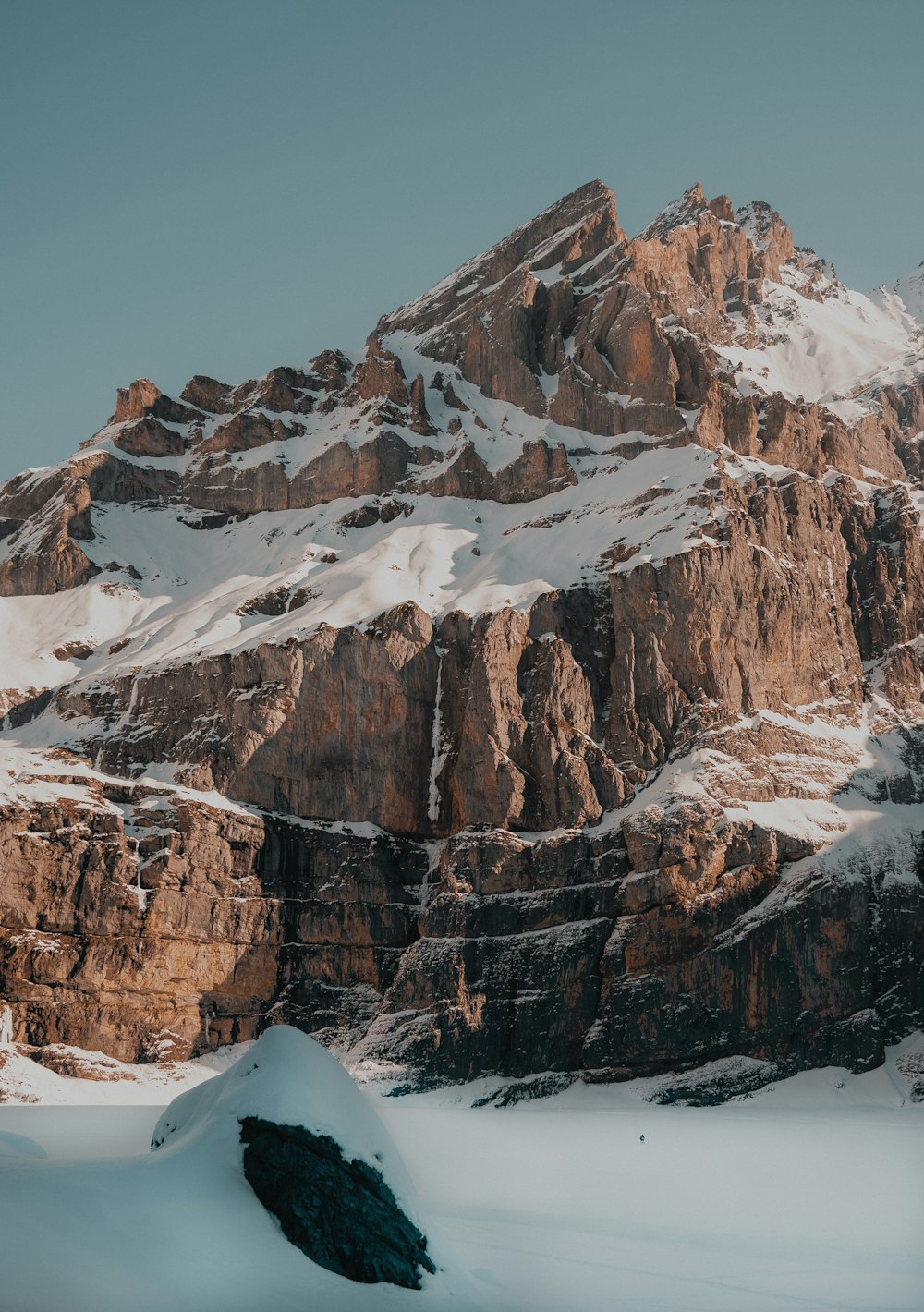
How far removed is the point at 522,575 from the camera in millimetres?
137750

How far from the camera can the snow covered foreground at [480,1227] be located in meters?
23.5

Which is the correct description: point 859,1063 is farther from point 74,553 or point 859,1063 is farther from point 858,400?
point 858,400

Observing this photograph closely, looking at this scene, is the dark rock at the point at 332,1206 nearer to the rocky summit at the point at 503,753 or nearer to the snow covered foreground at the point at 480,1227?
the snow covered foreground at the point at 480,1227

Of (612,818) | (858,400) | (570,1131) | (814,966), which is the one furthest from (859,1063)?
(858,400)

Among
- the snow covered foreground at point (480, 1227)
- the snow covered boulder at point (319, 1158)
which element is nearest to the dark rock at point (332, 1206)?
the snow covered boulder at point (319, 1158)

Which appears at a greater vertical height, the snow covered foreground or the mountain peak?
the mountain peak

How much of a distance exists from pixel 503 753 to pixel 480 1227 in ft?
284

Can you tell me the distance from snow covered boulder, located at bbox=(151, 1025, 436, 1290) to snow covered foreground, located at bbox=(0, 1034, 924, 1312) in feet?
0.30

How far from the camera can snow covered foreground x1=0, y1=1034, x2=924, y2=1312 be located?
23.5 m

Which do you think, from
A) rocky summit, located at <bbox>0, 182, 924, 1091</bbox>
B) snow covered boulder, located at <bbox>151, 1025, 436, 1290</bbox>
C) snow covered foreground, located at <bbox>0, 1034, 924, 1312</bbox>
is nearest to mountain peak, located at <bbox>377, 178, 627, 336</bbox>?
rocky summit, located at <bbox>0, 182, 924, 1091</bbox>

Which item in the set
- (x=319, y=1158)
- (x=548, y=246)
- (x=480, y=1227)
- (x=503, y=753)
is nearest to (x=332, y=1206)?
(x=319, y=1158)

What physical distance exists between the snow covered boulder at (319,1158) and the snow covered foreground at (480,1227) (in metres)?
0.09

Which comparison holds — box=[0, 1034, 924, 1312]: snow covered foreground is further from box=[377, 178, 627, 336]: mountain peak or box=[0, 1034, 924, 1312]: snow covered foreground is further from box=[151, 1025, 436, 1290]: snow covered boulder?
box=[377, 178, 627, 336]: mountain peak

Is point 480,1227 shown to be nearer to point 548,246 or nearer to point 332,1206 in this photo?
point 332,1206
